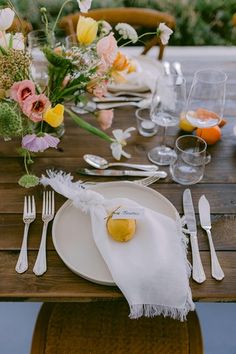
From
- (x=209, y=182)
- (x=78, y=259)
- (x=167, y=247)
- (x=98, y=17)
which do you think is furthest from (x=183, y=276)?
(x=98, y=17)

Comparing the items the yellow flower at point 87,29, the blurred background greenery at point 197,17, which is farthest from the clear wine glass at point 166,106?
the blurred background greenery at point 197,17

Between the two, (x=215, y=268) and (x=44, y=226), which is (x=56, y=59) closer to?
(x=44, y=226)

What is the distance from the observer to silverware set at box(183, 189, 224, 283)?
925 millimetres

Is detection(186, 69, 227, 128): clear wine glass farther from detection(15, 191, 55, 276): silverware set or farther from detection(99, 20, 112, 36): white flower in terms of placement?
detection(15, 191, 55, 276): silverware set

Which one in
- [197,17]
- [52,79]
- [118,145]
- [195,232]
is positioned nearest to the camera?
[195,232]

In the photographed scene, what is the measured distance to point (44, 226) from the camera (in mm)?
1021

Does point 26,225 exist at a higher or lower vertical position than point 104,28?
lower

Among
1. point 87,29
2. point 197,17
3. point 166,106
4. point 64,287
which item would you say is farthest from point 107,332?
point 197,17

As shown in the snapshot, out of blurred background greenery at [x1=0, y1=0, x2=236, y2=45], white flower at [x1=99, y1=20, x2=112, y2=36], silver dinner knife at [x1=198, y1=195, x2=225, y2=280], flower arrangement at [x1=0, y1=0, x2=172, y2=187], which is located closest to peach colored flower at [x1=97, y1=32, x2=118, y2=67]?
flower arrangement at [x1=0, y1=0, x2=172, y2=187]

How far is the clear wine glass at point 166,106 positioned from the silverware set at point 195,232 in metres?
0.17

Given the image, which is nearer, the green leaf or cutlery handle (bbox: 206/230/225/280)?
cutlery handle (bbox: 206/230/225/280)

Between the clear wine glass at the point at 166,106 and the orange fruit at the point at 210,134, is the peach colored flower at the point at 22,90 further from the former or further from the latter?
the orange fruit at the point at 210,134

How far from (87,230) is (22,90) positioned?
14.0 inches

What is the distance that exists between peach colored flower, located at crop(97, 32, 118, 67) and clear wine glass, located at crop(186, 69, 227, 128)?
26cm
